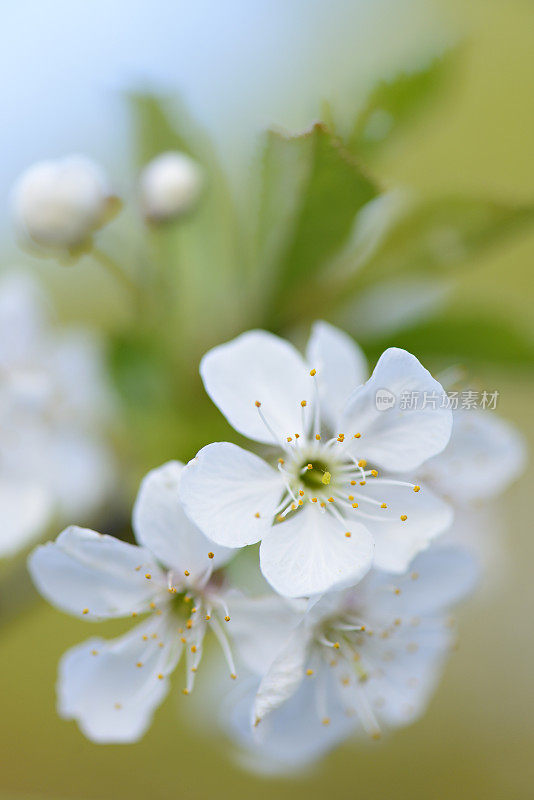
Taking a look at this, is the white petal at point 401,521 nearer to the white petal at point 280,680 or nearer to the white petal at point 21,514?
the white petal at point 280,680

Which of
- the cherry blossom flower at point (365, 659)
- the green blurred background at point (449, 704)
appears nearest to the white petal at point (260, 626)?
the cherry blossom flower at point (365, 659)

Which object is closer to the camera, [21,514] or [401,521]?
[401,521]

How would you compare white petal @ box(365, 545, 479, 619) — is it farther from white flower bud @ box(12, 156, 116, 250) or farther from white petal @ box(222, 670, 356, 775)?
white flower bud @ box(12, 156, 116, 250)

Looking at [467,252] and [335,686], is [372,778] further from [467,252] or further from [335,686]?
[467,252]

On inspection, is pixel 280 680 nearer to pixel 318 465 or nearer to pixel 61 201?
pixel 318 465

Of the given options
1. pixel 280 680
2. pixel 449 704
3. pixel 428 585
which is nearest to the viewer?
pixel 280 680

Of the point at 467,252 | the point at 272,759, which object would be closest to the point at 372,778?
the point at 272,759

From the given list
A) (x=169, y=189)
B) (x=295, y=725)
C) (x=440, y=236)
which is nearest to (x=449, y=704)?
(x=295, y=725)

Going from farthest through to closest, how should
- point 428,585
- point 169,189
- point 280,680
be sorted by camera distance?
point 169,189, point 428,585, point 280,680
